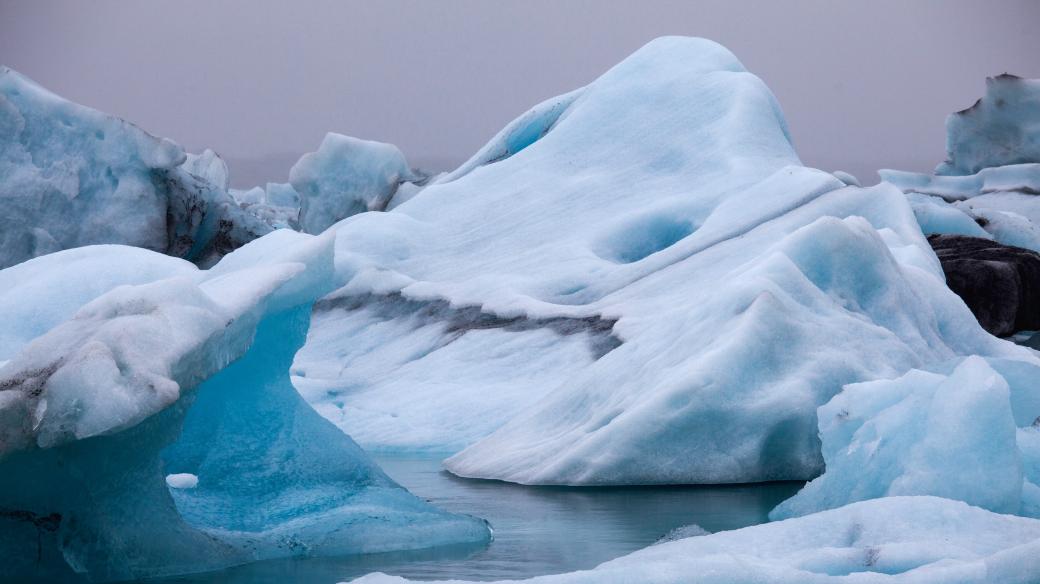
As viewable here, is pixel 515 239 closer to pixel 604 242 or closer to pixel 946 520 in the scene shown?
pixel 604 242

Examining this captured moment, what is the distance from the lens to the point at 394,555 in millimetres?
4301

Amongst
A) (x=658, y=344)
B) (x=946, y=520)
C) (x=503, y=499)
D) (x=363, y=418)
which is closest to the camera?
(x=946, y=520)

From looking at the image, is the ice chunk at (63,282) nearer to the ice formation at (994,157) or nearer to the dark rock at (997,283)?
the dark rock at (997,283)

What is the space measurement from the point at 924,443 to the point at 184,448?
2728 mm

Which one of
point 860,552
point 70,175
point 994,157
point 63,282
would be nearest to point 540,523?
point 860,552

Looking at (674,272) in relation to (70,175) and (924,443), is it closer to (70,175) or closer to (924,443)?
(924,443)

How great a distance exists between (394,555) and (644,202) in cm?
712

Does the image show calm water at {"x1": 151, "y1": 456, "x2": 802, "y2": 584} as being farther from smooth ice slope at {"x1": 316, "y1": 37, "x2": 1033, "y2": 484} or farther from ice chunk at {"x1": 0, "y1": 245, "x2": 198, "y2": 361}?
ice chunk at {"x1": 0, "y1": 245, "x2": 198, "y2": 361}

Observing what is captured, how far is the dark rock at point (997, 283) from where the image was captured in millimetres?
12344

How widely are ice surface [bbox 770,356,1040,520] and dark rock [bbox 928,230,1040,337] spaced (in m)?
7.88

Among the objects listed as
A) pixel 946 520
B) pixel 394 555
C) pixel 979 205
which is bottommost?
pixel 979 205

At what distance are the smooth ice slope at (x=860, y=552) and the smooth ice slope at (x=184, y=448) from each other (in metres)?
0.86

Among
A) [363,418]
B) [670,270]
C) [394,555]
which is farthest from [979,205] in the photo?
[394,555]

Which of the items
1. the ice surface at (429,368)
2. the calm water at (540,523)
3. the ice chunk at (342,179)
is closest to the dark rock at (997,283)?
the ice surface at (429,368)
